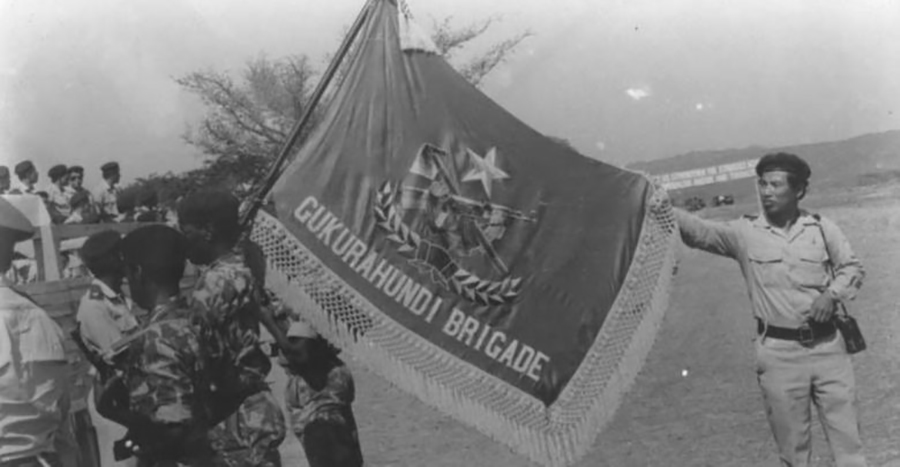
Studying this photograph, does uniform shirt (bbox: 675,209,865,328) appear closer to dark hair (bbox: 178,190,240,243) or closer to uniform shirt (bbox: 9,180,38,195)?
dark hair (bbox: 178,190,240,243)

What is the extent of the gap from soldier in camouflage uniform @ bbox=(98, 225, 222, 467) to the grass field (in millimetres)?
3218

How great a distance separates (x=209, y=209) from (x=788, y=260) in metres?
2.40

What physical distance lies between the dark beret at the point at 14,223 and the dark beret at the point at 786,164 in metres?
2.92

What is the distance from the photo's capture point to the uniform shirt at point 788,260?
14.0ft

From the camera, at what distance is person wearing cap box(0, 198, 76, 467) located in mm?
3131

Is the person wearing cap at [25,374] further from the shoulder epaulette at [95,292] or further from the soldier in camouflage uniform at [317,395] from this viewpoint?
the shoulder epaulette at [95,292]

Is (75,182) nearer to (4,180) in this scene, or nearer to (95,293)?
(4,180)

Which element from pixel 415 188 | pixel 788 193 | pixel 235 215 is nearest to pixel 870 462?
pixel 788 193

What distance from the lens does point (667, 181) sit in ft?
14.7

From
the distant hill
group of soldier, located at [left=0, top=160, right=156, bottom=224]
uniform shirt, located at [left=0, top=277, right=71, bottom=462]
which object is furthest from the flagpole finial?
the distant hill

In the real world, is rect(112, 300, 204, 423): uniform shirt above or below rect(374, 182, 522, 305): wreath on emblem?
below

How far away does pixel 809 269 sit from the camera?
429 cm

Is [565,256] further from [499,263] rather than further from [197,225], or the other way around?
[197,225]

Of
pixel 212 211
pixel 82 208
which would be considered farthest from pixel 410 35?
pixel 82 208
